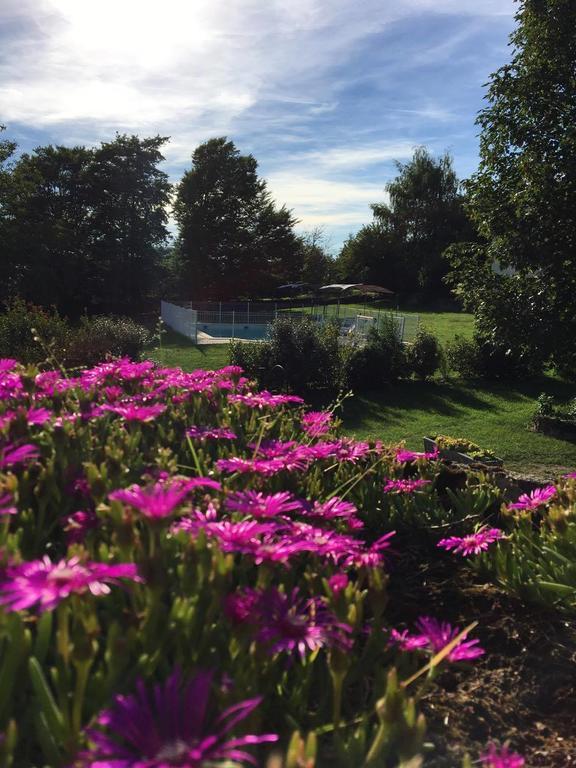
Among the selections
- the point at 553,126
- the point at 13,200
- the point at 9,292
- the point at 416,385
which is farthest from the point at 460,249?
the point at 13,200

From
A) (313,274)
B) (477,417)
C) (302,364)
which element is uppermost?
(313,274)

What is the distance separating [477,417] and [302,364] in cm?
336

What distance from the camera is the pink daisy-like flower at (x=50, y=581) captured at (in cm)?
92

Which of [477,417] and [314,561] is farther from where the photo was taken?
[477,417]

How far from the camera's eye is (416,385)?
13.4 meters

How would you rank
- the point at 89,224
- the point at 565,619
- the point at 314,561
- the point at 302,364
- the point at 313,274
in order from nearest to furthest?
the point at 314,561 < the point at 565,619 < the point at 302,364 < the point at 89,224 < the point at 313,274

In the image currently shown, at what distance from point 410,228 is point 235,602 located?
4789 cm

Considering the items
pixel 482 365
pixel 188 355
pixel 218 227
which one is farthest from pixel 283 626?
pixel 218 227

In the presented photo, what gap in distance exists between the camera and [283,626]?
43.9 inches

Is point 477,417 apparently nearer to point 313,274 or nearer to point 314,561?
point 314,561

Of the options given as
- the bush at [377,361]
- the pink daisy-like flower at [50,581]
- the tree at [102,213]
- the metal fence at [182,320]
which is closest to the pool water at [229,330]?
the metal fence at [182,320]

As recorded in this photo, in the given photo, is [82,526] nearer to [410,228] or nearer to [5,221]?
[5,221]

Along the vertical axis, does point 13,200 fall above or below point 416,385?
above

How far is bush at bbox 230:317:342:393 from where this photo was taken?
38.5 ft
